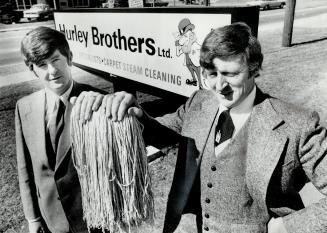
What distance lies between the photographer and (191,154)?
184cm

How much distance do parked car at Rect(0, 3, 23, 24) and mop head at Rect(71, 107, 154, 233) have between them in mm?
27424

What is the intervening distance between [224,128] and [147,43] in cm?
266

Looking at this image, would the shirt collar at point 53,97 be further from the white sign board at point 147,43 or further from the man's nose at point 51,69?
the white sign board at point 147,43

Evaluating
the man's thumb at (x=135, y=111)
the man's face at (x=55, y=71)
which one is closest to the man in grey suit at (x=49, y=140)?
the man's face at (x=55, y=71)

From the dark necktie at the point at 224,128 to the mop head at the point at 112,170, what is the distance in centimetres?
50

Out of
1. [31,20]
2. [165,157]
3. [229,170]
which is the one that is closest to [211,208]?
[229,170]

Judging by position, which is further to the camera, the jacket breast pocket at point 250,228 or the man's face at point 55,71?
the man's face at point 55,71

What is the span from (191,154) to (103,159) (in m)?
0.62

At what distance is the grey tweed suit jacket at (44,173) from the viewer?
6.03 feet

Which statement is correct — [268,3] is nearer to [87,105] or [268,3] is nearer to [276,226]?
[276,226]

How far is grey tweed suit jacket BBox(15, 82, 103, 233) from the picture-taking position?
1.84 metres

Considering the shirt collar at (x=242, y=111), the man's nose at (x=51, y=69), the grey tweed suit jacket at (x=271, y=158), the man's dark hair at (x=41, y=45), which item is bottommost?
the grey tweed suit jacket at (x=271, y=158)

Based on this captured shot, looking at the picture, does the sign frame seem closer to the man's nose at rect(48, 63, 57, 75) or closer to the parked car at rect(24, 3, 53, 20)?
the man's nose at rect(48, 63, 57, 75)

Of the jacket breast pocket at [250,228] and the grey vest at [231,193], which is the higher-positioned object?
the grey vest at [231,193]
